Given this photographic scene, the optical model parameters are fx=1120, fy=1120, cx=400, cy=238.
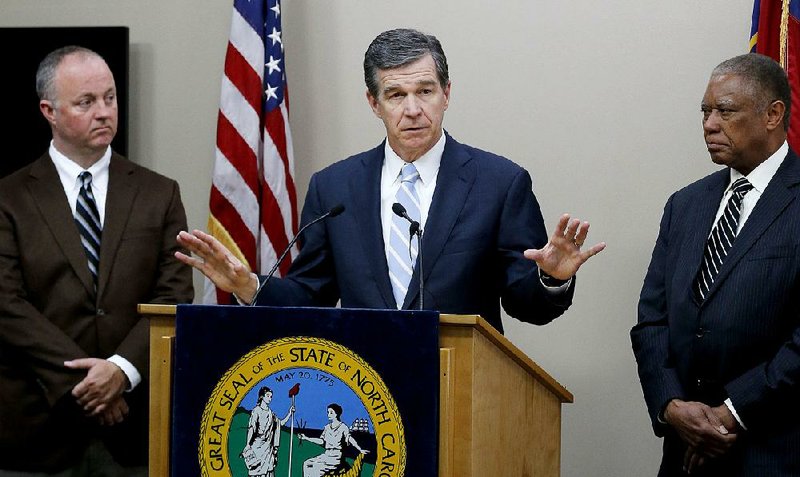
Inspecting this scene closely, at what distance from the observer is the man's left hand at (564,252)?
253 cm

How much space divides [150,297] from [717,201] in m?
1.83

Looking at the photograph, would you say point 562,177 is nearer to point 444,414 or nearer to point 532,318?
point 532,318

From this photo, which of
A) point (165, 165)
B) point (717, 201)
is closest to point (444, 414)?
point (717, 201)

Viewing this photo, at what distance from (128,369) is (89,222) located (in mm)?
525

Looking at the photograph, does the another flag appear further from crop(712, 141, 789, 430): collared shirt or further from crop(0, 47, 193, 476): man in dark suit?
crop(0, 47, 193, 476): man in dark suit

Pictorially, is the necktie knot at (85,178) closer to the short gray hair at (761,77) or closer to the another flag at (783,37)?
the short gray hair at (761,77)

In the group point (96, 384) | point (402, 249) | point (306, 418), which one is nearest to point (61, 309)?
point (96, 384)

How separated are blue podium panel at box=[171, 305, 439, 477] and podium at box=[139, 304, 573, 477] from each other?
0.12ft

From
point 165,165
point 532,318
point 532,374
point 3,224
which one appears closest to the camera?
point 532,374

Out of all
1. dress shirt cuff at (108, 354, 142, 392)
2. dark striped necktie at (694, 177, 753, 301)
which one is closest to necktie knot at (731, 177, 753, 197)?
dark striped necktie at (694, 177, 753, 301)

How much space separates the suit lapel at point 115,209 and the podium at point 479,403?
121 cm

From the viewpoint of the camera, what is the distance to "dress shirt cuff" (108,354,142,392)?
3.51 metres

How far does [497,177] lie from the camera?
10.2ft

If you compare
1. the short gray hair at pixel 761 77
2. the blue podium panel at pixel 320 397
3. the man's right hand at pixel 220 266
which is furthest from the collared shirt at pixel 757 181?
the man's right hand at pixel 220 266
